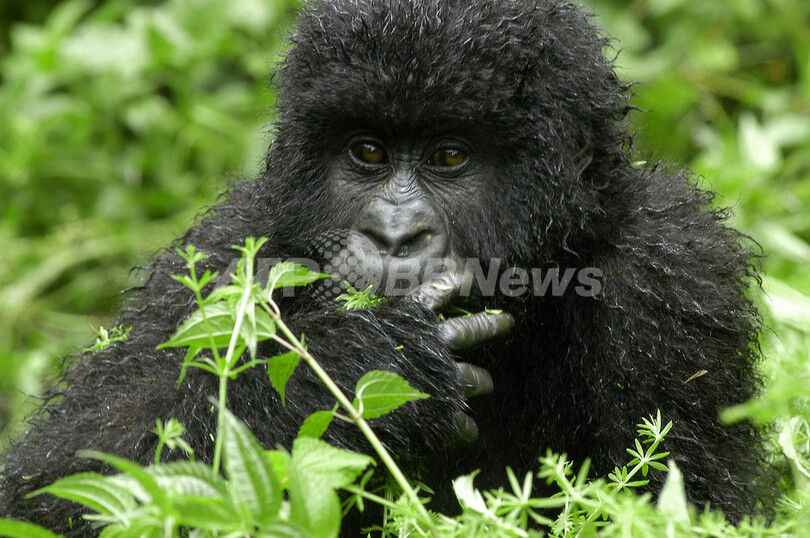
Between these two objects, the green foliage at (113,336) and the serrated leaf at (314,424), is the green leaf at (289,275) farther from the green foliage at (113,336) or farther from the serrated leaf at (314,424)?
the green foliage at (113,336)

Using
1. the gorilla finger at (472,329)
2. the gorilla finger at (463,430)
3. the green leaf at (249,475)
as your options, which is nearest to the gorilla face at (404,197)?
the gorilla finger at (472,329)

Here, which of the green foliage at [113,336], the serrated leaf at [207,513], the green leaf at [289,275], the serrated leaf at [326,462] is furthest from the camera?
the green foliage at [113,336]

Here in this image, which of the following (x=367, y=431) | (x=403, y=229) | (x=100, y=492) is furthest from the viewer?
(x=403, y=229)

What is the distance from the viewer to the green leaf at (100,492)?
1.41 metres

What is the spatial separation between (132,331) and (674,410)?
1.83 metres

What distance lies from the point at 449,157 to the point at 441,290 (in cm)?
47

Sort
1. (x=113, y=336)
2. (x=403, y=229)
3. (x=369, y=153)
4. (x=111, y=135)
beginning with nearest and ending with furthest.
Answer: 1. (x=403, y=229)
2. (x=369, y=153)
3. (x=113, y=336)
4. (x=111, y=135)

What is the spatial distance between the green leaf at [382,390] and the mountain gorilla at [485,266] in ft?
2.07

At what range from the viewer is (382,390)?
5.45 feet

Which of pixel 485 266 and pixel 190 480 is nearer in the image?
pixel 190 480

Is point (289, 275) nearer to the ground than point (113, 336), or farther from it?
farther from it

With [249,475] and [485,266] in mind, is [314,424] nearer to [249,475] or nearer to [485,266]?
[249,475]

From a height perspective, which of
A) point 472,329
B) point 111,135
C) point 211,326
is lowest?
point 472,329

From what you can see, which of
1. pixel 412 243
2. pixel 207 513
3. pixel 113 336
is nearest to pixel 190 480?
pixel 207 513
